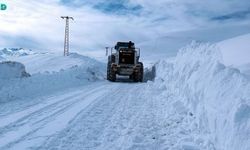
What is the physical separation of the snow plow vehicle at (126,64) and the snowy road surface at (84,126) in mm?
16002

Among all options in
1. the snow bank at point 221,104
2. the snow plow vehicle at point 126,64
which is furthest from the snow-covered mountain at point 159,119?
the snow plow vehicle at point 126,64

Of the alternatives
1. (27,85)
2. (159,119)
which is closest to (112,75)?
(27,85)

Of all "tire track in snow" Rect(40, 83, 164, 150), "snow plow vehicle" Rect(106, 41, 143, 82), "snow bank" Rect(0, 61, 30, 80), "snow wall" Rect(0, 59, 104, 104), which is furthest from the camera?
"snow plow vehicle" Rect(106, 41, 143, 82)

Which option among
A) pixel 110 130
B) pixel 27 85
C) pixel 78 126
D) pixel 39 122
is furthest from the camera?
pixel 27 85

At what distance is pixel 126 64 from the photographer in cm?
3012

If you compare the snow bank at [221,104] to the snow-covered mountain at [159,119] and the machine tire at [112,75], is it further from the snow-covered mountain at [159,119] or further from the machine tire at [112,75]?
the machine tire at [112,75]

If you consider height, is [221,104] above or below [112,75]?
above

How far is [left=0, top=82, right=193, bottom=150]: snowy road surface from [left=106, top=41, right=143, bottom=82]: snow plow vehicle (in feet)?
52.5

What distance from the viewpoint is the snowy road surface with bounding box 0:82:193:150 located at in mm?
7332

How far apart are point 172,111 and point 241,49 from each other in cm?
281

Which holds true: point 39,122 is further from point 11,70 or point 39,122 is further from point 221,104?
point 11,70

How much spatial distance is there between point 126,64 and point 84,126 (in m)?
21.2

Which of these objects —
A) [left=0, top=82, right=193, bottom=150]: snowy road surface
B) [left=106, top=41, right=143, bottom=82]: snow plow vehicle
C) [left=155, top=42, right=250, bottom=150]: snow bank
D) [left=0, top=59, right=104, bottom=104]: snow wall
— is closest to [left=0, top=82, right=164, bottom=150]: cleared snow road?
[left=0, top=82, right=193, bottom=150]: snowy road surface

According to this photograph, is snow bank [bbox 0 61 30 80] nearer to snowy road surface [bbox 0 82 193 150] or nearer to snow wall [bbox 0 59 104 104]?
snow wall [bbox 0 59 104 104]
